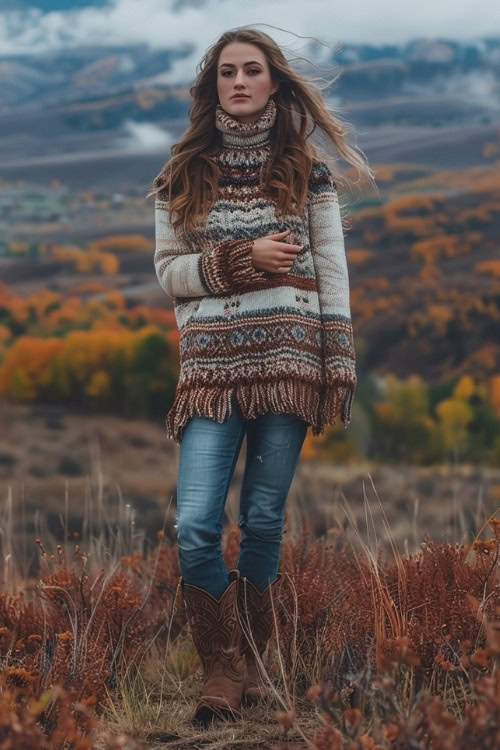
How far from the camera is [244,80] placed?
2699mm

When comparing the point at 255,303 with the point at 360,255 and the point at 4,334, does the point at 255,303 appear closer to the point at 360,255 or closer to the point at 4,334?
the point at 4,334

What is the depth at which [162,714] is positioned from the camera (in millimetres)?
2771

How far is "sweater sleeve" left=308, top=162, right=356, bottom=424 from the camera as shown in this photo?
2670 mm

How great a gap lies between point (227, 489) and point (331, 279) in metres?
0.64

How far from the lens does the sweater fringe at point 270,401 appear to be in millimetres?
2604

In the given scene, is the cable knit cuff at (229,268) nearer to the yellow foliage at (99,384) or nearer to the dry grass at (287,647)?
the dry grass at (287,647)

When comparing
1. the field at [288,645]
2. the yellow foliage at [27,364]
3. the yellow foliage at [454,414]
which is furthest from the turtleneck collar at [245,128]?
the yellow foliage at [454,414]

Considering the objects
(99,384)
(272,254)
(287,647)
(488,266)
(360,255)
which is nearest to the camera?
(272,254)

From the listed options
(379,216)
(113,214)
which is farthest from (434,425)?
(113,214)

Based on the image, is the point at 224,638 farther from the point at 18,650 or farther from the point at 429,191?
the point at 429,191

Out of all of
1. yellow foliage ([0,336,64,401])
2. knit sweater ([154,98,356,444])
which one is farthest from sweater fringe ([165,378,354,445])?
yellow foliage ([0,336,64,401])

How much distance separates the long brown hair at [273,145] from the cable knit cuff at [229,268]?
13cm

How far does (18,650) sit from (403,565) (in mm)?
1160

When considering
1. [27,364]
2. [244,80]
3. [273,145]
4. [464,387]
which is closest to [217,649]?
[273,145]
